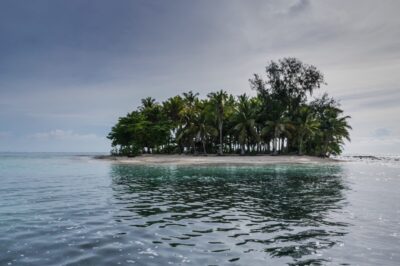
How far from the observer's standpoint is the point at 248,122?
8231cm

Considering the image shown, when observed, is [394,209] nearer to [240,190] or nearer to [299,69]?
[240,190]

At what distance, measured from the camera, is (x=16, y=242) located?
11086mm

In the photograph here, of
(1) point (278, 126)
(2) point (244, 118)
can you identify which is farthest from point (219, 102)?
(1) point (278, 126)

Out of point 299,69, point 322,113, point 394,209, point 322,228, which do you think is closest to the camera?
point 322,228

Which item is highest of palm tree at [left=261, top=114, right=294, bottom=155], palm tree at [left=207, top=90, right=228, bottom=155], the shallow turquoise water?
palm tree at [left=207, top=90, right=228, bottom=155]

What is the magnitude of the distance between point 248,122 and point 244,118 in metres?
1.77

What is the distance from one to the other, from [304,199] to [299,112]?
65929mm

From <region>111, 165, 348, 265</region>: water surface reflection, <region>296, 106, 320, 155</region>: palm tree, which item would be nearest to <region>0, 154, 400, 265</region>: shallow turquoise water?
<region>111, 165, 348, 265</region>: water surface reflection

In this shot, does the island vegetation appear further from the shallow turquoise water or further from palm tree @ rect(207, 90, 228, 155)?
the shallow turquoise water

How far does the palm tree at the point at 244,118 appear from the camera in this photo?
3251 inches

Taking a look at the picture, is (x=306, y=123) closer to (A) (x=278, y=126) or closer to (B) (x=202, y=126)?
(A) (x=278, y=126)

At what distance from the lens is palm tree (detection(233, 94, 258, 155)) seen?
8259cm

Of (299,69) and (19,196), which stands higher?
(299,69)

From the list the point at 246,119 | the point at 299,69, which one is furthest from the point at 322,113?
the point at 246,119
